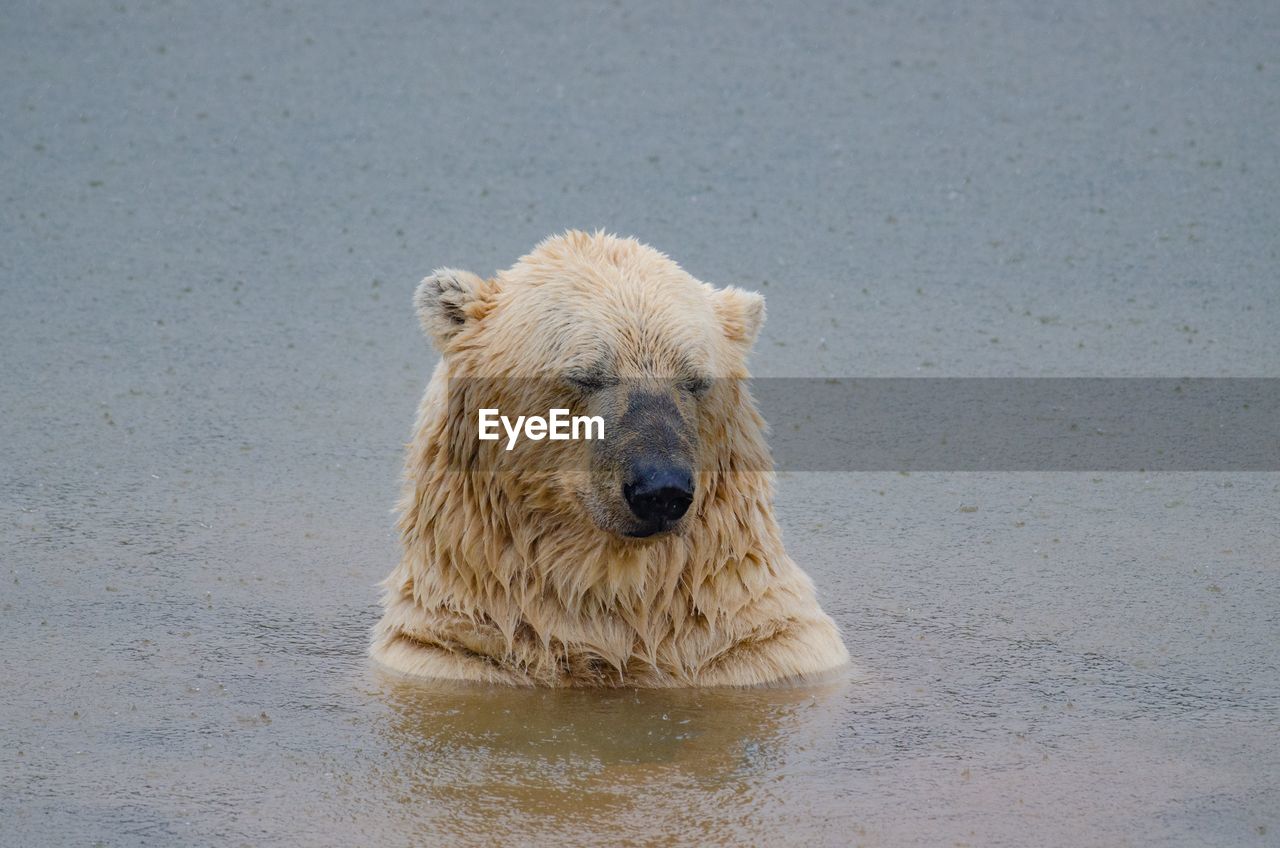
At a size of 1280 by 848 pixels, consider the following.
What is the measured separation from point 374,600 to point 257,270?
422cm

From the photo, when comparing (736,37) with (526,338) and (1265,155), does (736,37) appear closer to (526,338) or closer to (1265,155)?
(1265,155)

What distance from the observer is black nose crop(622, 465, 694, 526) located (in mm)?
4773

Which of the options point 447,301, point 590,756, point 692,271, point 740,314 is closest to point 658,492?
point 590,756

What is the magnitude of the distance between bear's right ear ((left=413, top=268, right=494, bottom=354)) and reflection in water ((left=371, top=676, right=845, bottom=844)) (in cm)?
106

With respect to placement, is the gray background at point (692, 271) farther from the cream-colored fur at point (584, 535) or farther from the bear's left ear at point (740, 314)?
the bear's left ear at point (740, 314)

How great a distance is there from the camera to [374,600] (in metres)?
6.18

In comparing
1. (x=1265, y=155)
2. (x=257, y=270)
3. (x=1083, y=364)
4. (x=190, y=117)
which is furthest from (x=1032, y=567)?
(x=190, y=117)

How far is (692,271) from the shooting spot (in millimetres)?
9781

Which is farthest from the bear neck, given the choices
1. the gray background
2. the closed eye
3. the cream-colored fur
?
the gray background

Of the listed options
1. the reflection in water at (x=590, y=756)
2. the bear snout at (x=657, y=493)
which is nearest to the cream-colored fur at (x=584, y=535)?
the reflection in water at (x=590, y=756)

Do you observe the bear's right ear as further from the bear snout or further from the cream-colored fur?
the bear snout

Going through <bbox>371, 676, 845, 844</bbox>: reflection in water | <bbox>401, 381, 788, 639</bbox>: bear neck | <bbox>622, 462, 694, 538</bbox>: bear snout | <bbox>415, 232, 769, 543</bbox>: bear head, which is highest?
<bbox>415, 232, 769, 543</bbox>: bear head

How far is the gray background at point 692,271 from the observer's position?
4.64 m

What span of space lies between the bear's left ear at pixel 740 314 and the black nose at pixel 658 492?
0.76 meters
